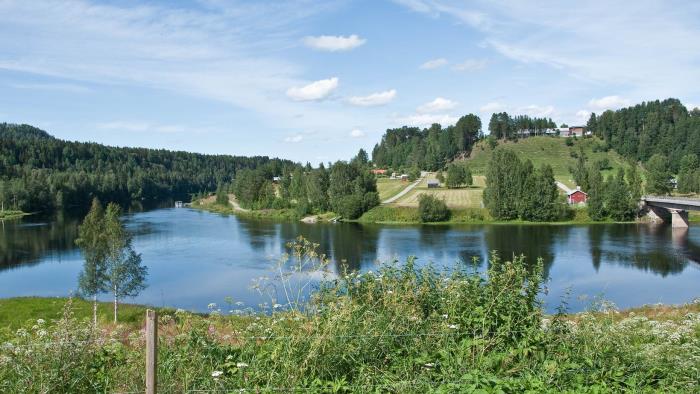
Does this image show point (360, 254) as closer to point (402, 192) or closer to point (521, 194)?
point (521, 194)

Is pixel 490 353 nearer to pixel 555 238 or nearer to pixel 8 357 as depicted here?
pixel 8 357

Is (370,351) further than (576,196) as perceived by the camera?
No

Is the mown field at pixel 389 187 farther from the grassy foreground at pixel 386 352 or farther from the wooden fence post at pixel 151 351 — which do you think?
the wooden fence post at pixel 151 351

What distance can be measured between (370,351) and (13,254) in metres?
48.7

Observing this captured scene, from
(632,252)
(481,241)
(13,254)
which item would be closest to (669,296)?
(632,252)

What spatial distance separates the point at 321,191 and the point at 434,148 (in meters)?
63.9

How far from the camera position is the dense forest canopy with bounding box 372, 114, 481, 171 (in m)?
140

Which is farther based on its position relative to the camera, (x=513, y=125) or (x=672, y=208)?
(x=513, y=125)

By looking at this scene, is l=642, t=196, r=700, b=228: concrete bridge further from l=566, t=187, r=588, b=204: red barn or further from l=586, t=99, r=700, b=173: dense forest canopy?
l=586, t=99, r=700, b=173: dense forest canopy

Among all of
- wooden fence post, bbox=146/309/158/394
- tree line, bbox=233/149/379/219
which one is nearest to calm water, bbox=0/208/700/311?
tree line, bbox=233/149/379/219

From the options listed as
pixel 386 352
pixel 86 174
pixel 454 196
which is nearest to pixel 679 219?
pixel 454 196

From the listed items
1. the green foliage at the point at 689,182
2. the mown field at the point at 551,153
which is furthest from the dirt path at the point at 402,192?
the green foliage at the point at 689,182

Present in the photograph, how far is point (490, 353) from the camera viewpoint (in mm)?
6793

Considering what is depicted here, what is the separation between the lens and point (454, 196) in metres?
87.4
